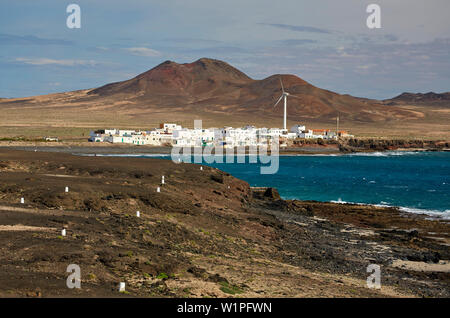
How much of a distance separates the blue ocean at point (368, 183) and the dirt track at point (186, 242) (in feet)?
42.4

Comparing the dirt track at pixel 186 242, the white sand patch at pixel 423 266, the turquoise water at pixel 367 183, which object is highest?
the dirt track at pixel 186 242

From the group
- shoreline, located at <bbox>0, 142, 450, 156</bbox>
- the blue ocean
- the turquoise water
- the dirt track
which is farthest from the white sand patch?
shoreline, located at <bbox>0, 142, 450, 156</bbox>

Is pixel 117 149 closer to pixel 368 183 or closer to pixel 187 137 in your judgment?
pixel 187 137

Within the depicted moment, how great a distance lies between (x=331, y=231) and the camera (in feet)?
112

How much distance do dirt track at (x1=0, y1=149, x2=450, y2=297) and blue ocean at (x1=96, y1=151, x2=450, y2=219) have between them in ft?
42.4

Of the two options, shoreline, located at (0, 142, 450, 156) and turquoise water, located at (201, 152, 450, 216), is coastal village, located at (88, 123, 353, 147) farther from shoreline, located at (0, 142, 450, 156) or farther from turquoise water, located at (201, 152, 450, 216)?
turquoise water, located at (201, 152, 450, 216)

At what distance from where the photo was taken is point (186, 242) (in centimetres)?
2306

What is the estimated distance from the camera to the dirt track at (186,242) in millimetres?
16406

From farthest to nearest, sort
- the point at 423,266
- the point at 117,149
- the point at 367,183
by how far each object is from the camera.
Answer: the point at 117,149, the point at 367,183, the point at 423,266

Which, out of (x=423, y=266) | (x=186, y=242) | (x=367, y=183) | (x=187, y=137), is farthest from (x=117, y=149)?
(x=423, y=266)

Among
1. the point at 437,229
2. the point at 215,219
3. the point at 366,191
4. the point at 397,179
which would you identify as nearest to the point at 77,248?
the point at 215,219

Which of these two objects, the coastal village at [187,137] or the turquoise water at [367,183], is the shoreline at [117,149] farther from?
the turquoise water at [367,183]

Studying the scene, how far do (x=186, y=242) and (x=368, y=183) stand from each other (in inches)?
2026

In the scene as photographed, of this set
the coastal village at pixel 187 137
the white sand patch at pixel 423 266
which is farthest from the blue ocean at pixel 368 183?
the coastal village at pixel 187 137
